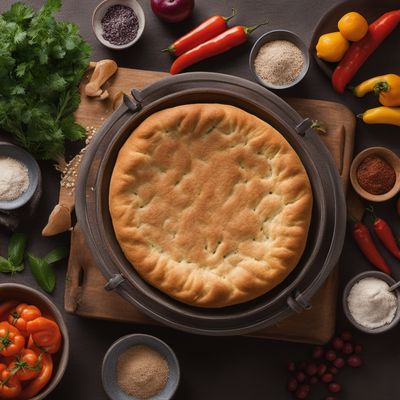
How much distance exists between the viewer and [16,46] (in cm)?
422

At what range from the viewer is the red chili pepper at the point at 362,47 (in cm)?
453

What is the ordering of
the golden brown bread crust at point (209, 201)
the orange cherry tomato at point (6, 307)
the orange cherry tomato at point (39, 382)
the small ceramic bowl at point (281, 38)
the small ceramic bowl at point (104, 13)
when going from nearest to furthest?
the golden brown bread crust at point (209, 201) < the orange cherry tomato at point (39, 382) < the orange cherry tomato at point (6, 307) < the small ceramic bowl at point (281, 38) < the small ceramic bowl at point (104, 13)

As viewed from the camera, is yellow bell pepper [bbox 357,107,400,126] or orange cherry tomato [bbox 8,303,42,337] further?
yellow bell pepper [bbox 357,107,400,126]

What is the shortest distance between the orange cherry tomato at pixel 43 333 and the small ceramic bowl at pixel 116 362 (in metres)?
0.33

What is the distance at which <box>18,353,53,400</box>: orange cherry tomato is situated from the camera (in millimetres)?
4096

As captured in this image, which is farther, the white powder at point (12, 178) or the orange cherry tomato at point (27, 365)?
the white powder at point (12, 178)

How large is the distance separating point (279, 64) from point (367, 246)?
1.25 meters

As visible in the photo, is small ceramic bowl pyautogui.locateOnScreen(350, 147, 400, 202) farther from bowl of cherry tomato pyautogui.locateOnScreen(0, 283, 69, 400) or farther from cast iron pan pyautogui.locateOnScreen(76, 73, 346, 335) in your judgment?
bowl of cherry tomato pyautogui.locateOnScreen(0, 283, 69, 400)

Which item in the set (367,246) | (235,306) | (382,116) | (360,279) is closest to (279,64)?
(382,116)

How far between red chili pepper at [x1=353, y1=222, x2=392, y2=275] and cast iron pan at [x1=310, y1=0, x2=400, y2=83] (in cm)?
97

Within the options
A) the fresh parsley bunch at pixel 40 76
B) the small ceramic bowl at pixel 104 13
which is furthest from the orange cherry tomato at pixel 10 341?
the small ceramic bowl at pixel 104 13

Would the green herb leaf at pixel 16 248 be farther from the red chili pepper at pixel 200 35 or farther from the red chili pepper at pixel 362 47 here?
the red chili pepper at pixel 362 47

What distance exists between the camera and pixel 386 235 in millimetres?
4508

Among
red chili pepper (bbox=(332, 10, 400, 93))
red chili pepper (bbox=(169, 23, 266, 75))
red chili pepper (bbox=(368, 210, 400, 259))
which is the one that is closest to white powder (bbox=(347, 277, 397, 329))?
red chili pepper (bbox=(368, 210, 400, 259))
